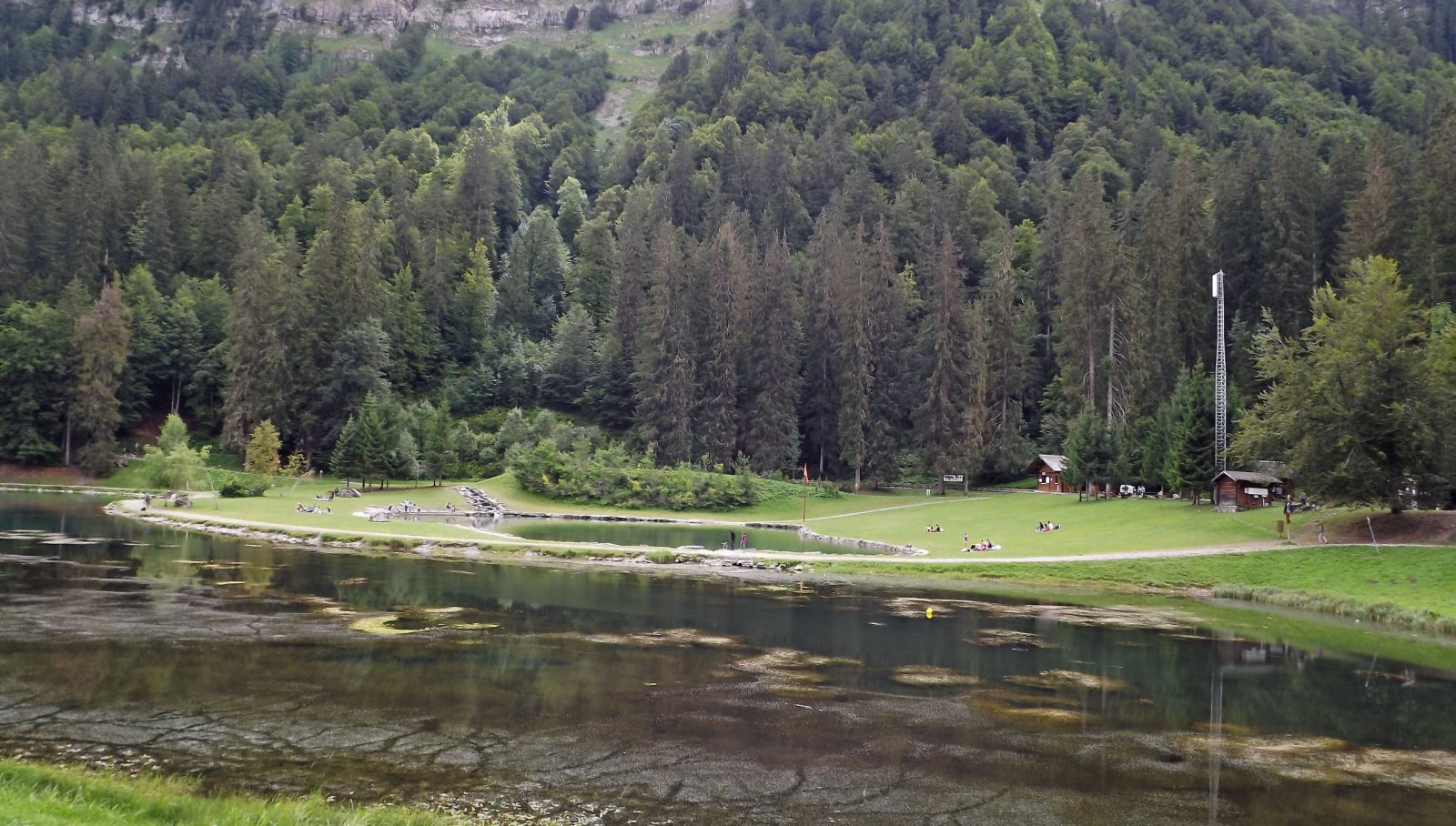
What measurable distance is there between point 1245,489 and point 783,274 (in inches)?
2061

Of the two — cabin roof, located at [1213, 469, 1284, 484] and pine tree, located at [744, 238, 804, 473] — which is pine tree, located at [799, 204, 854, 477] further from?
cabin roof, located at [1213, 469, 1284, 484]

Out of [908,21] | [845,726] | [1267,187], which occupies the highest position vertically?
[908,21]

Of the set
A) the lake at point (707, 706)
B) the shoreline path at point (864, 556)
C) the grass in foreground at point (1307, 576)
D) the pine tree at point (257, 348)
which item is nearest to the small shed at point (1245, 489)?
the shoreline path at point (864, 556)

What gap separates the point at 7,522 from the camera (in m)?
51.3

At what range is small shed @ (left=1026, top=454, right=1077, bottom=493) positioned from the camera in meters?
77.3

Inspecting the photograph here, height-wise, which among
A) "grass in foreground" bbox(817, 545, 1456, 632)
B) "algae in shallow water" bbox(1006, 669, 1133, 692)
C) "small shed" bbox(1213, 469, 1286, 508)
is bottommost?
"algae in shallow water" bbox(1006, 669, 1133, 692)

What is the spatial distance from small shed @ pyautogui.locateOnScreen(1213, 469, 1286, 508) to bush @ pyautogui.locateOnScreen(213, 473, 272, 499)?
215 ft

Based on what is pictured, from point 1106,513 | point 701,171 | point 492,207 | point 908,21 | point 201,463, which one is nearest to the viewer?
point 1106,513

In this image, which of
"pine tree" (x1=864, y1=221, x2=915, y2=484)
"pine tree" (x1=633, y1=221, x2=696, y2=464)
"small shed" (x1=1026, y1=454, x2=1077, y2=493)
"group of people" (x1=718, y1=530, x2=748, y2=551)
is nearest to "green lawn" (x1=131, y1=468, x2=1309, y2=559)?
"small shed" (x1=1026, y1=454, x2=1077, y2=493)

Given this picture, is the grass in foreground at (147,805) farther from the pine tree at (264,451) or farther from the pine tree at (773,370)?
the pine tree at (773,370)

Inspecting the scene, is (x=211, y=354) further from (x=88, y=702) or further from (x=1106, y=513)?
(x=88, y=702)

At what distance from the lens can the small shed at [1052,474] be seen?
77275mm

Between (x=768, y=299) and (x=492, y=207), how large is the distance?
5359 cm

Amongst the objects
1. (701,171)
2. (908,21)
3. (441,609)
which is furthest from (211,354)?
(908,21)
